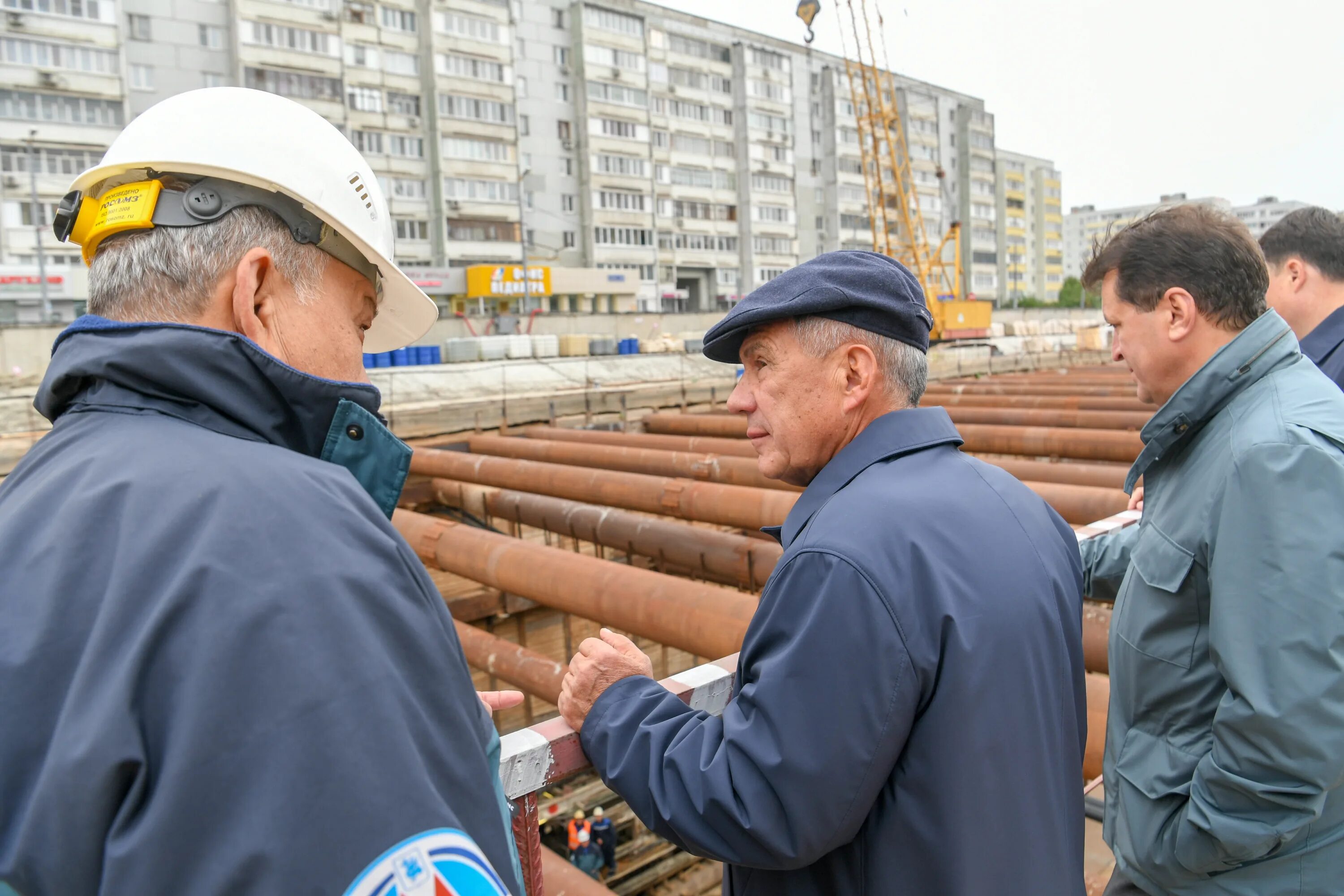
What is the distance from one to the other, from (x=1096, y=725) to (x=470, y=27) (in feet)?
168

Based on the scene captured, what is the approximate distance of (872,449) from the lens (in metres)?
1.50

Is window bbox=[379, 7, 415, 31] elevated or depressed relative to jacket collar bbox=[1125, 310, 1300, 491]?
elevated

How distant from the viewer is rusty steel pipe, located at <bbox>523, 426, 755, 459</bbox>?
1057 cm

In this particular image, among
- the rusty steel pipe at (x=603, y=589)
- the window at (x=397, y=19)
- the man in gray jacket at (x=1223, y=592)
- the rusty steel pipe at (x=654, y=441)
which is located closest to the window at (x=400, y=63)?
the window at (x=397, y=19)

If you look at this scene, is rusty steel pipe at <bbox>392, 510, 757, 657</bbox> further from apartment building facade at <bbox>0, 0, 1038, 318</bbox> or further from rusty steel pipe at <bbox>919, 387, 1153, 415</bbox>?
apartment building facade at <bbox>0, 0, 1038, 318</bbox>

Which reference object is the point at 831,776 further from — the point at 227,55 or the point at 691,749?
the point at 227,55

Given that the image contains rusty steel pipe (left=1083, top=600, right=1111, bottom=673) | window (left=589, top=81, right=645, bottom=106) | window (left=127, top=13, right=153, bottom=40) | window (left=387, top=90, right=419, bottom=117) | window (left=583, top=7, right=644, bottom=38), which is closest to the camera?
rusty steel pipe (left=1083, top=600, right=1111, bottom=673)

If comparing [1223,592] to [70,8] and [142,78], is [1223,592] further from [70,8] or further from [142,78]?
[142,78]

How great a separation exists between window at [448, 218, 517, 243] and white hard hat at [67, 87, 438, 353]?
158 feet

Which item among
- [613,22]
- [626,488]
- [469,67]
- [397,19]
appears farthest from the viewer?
[613,22]

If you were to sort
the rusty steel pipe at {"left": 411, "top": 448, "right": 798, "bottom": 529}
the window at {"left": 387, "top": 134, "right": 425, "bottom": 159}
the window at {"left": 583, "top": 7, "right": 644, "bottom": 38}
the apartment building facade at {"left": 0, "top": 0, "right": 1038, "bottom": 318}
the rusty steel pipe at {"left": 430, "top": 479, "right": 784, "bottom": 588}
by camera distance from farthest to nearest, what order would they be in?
1. the window at {"left": 583, "top": 7, "right": 644, "bottom": 38}
2. the window at {"left": 387, "top": 134, "right": 425, "bottom": 159}
3. the apartment building facade at {"left": 0, "top": 0, "right": 1038, "bottom": 318}
4. the rusty steel pipe at {"left": 411, "top": 448, "right": 798, "bottom": 529}
5. the rusty steel pipe at {"left": 430, "top": 479, "right": 784, "bottom": 588}

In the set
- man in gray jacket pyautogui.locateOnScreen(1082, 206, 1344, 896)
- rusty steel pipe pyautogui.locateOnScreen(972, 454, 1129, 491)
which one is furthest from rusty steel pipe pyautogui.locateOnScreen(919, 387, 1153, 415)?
man in gray jacket pyautogui.locateOnScreen(1082, 206, 1344, 896)

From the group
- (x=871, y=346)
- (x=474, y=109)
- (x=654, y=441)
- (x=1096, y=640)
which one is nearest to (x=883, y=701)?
(x=871, y=346)

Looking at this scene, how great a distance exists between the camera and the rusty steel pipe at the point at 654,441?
10.6 metres
